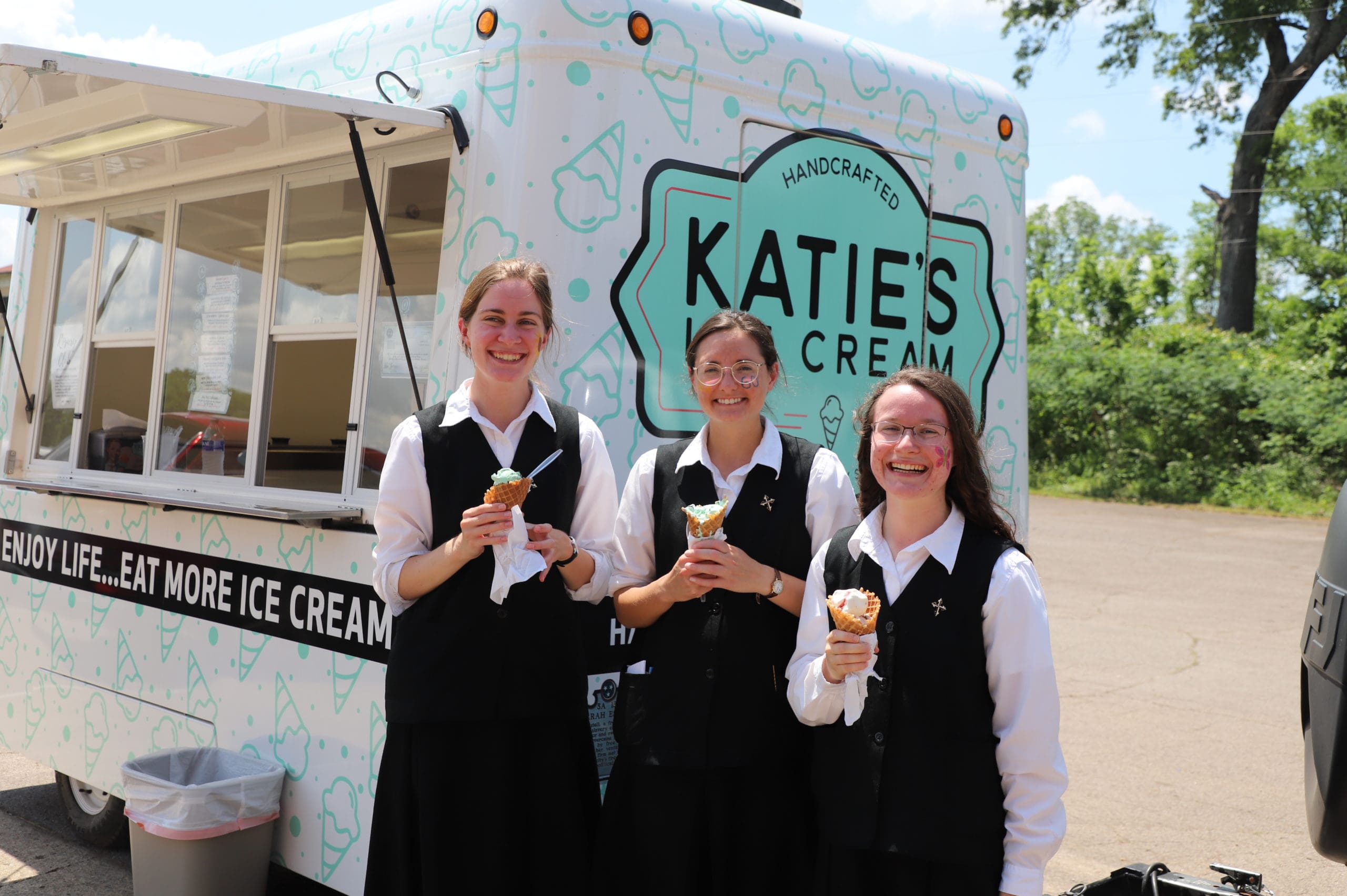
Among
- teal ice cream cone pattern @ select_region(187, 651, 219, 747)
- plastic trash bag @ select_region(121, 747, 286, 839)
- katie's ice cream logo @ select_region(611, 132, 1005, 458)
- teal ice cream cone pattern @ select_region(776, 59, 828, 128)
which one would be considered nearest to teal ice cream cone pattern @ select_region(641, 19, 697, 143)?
katie's ice cream logo @ select_region(611, 132, 1005, 458)

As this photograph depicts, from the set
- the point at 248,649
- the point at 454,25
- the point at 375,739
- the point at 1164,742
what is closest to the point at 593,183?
the point at 454,25

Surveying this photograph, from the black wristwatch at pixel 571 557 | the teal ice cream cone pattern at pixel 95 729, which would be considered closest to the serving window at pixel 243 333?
the teal ice cream cone pattern at pixel 95 729

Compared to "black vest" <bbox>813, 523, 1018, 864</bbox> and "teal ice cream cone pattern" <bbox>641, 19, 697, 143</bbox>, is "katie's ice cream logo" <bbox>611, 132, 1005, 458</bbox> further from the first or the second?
"black vest" <bbox>813, 523, 1018, 864</bbox>

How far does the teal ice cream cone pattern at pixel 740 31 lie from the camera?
3.48 m

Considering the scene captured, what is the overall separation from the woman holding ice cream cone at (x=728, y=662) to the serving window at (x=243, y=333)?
1.28m

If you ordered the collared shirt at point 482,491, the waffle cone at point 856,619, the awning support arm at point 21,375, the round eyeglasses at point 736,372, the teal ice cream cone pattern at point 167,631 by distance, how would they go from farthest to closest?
1. the awning support arm at point 21,375
2. the teal ice cream cone pattern at point 167,631
3. the collared shirt at point 482,491
4. the round eyeglasses at point 736,372
5. the waffle cone at point 856,619

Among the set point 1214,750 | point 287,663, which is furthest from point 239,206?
point 1214,750

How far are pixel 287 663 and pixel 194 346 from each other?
1.48m

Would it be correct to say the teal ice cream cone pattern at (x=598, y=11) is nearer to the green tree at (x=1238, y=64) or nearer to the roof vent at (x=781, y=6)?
the roof vent at (x=781, y=6)

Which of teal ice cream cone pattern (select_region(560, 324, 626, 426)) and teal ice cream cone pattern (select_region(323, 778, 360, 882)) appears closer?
teal ice cream cone pattern (select_region(560, 324, 626, 426))

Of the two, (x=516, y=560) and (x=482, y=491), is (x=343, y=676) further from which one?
(x=516, y=560)

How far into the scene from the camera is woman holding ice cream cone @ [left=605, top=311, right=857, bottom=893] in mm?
2527

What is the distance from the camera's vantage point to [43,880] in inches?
177

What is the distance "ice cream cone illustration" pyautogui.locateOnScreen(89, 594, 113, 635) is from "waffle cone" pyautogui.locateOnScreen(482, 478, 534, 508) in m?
2.65
